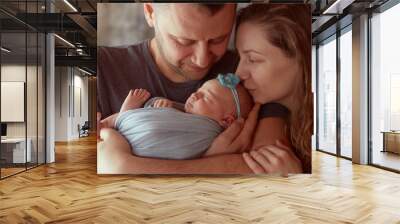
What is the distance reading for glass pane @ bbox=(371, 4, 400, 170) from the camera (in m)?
7.44

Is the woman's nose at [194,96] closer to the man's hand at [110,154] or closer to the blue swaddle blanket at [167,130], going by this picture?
the blue swaddle blanket at [167,130]

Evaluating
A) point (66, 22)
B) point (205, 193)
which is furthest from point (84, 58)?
point (205, 193)

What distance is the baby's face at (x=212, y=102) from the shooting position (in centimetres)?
627

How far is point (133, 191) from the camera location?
216 inches

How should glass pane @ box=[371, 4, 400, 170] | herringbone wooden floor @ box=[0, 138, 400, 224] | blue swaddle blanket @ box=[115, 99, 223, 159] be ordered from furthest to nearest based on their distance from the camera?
1. glass pane @ box=[371, 4, 400, 170]
2. blue swaddle blanket @ box=[115, 99, 223, 159]
3. herringbone wooden floor @ box=[0, 138, 400, 224]

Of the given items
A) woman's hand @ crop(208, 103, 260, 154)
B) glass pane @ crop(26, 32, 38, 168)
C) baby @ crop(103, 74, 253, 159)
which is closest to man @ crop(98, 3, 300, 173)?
woman's hand @ crop(208, 103, 260, 154)

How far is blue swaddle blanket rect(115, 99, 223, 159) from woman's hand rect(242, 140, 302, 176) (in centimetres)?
82

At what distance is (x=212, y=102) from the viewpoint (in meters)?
6.34

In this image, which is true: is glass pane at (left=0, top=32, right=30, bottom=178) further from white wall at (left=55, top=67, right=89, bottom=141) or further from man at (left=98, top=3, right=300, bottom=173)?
white wall at (left=55, top=67, right=89, bottom=141)

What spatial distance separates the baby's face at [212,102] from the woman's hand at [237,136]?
21cm

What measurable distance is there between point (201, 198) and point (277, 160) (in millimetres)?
1977

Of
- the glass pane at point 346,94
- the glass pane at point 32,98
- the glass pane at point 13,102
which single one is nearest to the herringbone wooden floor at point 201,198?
the glass pane at point 13,102

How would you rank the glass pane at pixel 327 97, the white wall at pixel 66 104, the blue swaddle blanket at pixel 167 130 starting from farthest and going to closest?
the white wall at pixel 66 104, the glass pane at pixel 327 97, the blue swaddle blanket at pixel 167 130

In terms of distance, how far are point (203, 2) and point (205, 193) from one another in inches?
126
